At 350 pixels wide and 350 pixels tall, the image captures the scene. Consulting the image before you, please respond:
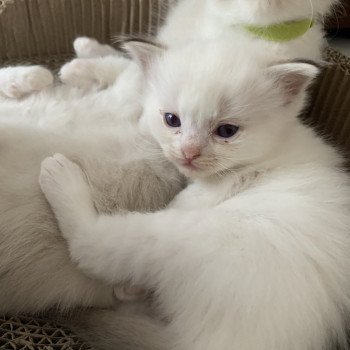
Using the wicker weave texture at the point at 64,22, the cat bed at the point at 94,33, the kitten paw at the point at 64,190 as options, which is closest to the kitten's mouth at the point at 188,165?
the kitten paw at the point at 64,190

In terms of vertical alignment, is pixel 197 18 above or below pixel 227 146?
above

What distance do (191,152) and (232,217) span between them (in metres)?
0.18

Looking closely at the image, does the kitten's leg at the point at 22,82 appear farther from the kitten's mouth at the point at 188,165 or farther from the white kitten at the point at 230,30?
the kitten's mouth at the point at 188,165

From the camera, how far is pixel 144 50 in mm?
1230

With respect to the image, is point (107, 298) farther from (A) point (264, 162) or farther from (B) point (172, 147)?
(A) point (264, 162)

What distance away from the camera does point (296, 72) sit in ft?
3.62

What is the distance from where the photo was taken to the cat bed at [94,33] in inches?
60.7

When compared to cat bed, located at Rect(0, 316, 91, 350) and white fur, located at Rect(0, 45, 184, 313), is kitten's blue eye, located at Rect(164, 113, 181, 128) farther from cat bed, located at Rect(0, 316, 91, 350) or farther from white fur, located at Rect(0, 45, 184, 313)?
cat bed, located at Rect(0, 316, 91, 350)

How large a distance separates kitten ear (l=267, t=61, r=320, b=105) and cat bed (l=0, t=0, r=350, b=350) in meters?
0.39

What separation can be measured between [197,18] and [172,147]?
0.63 m

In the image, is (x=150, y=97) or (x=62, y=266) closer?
(x=62, y=266)

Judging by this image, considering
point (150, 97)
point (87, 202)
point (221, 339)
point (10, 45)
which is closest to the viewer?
point (221, 339)

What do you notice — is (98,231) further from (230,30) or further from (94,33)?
(94,33)

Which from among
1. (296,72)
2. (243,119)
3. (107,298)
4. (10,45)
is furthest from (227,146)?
(10,45)
